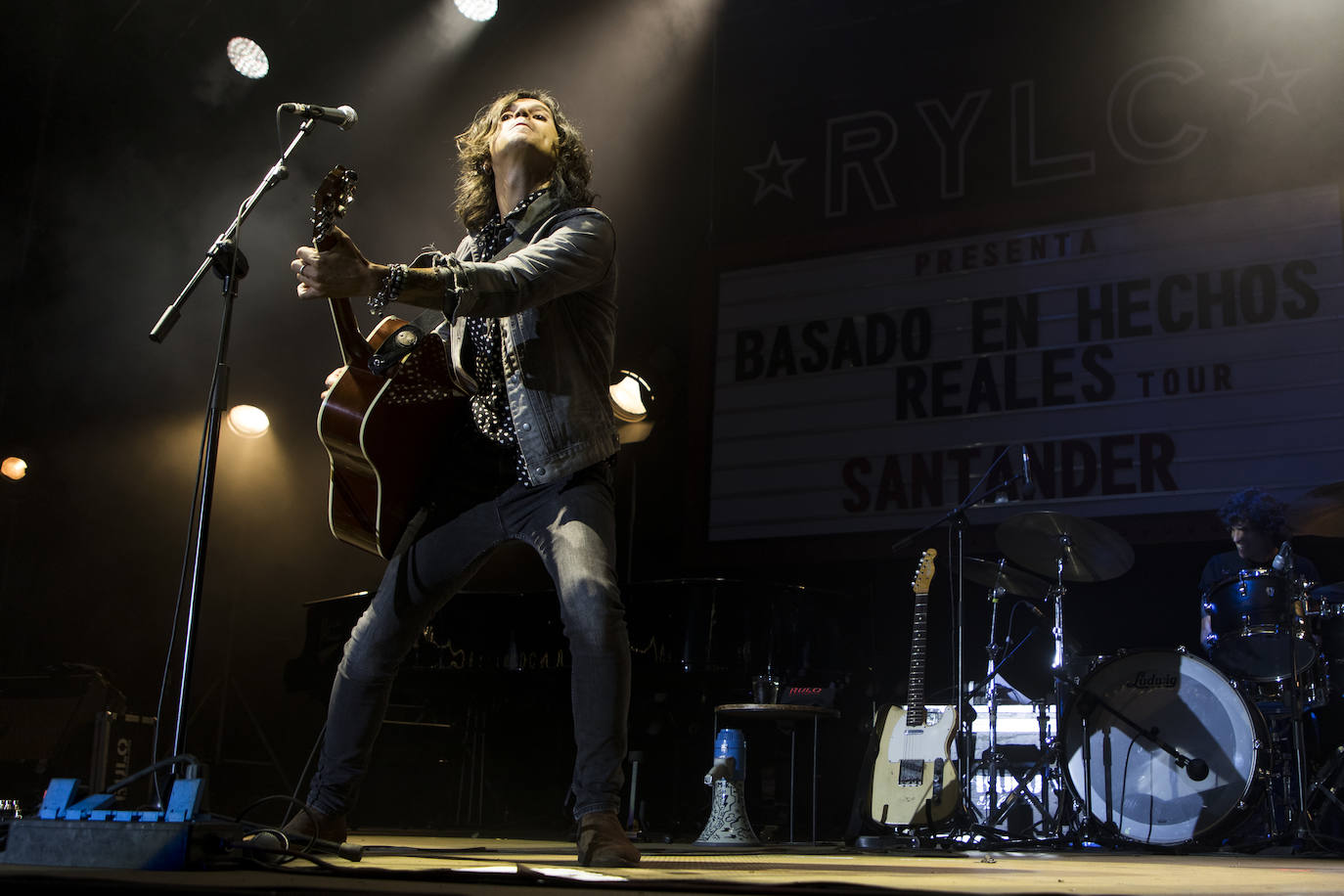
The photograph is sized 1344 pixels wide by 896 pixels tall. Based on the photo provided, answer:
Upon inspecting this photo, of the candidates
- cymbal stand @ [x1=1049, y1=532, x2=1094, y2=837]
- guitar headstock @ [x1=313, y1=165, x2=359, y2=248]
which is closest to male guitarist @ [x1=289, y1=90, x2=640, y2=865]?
guitar headstock @ [x1=313, y1=165, x2=359, y2=248]

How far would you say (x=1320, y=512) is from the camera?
5.01 meters

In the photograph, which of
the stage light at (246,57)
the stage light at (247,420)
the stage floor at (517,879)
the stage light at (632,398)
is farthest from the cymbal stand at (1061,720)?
the stage light at (246,57)

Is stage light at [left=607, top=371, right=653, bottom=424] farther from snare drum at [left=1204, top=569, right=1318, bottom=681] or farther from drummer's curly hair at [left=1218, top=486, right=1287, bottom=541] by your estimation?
drummer's curly hair at [left=1218, top=486, right=1287, bottom=541]

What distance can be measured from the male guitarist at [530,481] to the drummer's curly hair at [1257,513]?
3653 millimetres

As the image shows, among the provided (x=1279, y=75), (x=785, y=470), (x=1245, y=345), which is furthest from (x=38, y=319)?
(x=1279, y=75)

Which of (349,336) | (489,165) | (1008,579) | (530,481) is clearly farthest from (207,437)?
(1008,579)

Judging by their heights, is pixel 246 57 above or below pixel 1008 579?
above

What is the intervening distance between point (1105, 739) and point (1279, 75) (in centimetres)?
354

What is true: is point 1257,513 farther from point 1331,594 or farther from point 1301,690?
point 1301,690

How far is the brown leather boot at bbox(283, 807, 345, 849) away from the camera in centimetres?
262

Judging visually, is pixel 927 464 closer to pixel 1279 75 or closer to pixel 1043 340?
pixel 1043 340

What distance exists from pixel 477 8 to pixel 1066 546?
4540 millimetres

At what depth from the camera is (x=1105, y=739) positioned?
5328 mm

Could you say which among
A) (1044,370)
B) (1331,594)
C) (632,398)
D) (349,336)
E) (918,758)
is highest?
(1044,370)
